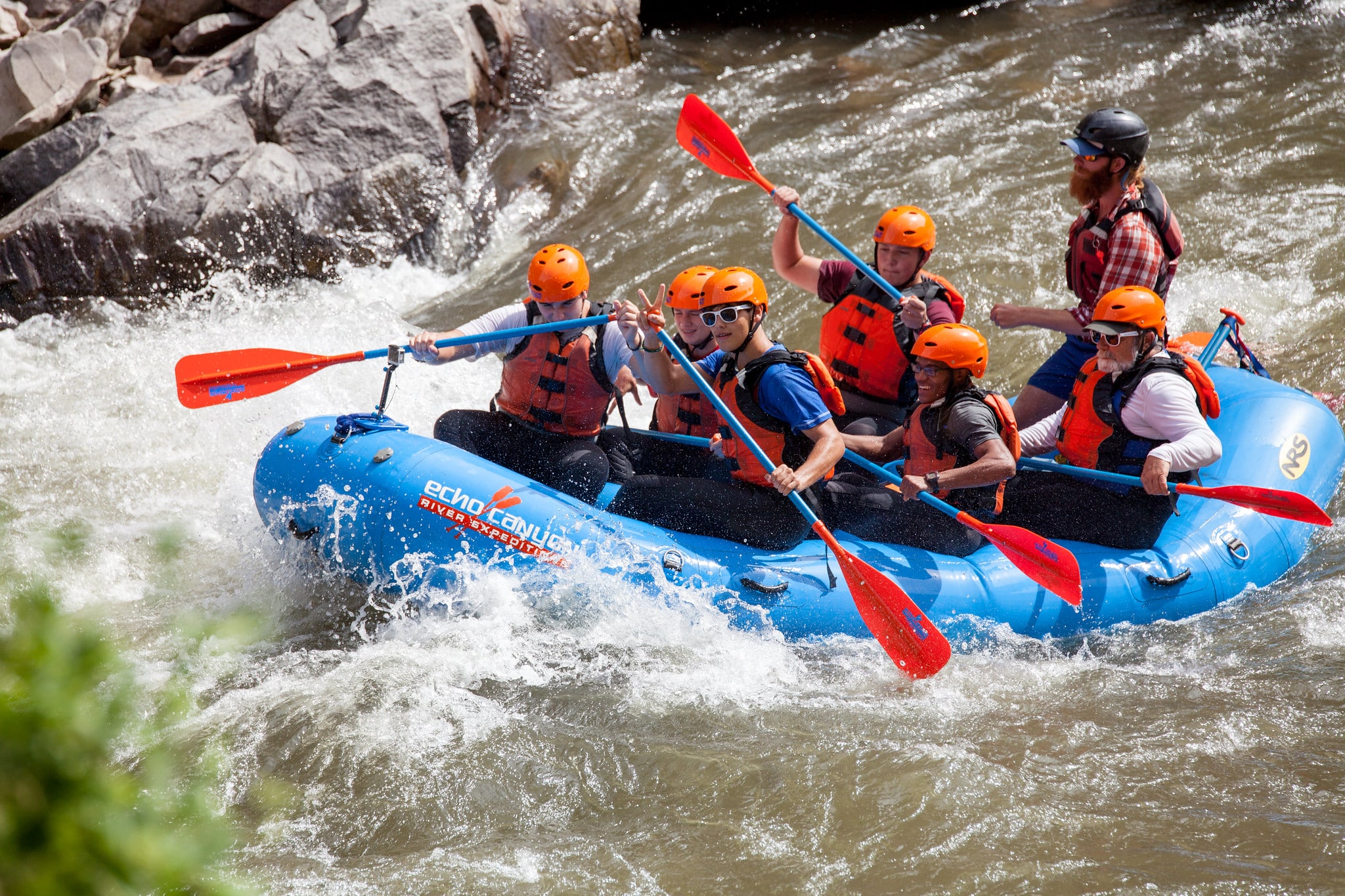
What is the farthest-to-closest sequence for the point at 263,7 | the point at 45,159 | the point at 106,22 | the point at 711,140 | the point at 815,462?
the point at 263,7 < the point at 106,22 < the point at 45,159 < the point at 711,140 < the point at 815,462

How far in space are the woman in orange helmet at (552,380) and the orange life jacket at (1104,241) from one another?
1954 millimetres

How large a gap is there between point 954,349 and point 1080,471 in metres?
0.77

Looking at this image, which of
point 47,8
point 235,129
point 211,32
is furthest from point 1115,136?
point 47,8

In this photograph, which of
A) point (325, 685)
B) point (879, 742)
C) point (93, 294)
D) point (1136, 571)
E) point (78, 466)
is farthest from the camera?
point (93, 294)

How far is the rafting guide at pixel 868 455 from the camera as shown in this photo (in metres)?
3.95

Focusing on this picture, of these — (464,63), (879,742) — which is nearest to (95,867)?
(879,742)

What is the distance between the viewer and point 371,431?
4.38 meters

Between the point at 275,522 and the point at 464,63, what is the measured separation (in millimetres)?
5528

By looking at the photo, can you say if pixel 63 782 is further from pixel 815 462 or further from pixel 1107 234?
pixel 1107 234

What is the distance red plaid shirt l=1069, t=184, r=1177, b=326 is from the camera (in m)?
4.30

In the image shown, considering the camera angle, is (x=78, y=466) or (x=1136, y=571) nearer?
(x=1136, y=571)

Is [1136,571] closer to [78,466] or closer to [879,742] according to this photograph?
[879,742]

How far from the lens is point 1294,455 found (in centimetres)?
468

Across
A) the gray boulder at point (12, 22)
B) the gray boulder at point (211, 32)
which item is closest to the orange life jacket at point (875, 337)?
the gray boulder at point (211, 32)
